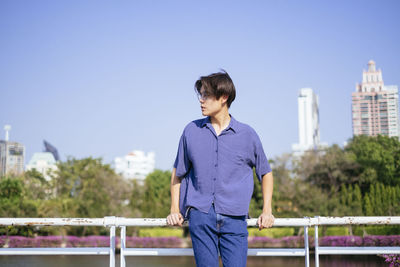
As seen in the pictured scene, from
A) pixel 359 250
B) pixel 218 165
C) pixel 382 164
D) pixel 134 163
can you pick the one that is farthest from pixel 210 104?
pixel 134 163

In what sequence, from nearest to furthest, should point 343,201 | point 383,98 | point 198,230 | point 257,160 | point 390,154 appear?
point 198,230, point 257,160, point 343,201, point 390,154, point 383,98

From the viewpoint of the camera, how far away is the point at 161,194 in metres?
24.8

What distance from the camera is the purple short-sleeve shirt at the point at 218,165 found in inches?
84.3

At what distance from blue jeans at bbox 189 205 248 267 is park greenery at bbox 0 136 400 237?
632 inches

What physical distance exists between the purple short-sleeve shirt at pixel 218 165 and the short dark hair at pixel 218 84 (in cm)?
16

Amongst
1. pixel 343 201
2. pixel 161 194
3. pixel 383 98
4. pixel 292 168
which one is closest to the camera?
pixel 343 201

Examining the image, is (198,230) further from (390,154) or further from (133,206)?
(390,154)

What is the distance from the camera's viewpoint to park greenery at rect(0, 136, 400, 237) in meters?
20.9

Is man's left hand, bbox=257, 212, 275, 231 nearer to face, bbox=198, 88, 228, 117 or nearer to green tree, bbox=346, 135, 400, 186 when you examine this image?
face, bbox=198, 88, 228, 117

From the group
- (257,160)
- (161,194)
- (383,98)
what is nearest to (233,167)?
(257,160)

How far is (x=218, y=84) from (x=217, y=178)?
18.7 inches

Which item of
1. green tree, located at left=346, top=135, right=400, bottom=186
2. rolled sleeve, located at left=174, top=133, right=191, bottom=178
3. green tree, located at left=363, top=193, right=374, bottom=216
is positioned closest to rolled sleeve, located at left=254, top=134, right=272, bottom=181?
rolled sleeve, located at left=174, top=133, right=191, bottom=178

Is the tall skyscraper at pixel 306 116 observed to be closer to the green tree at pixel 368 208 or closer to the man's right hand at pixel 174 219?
the green tree at pixel 368 208

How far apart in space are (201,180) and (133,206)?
24.1 m
